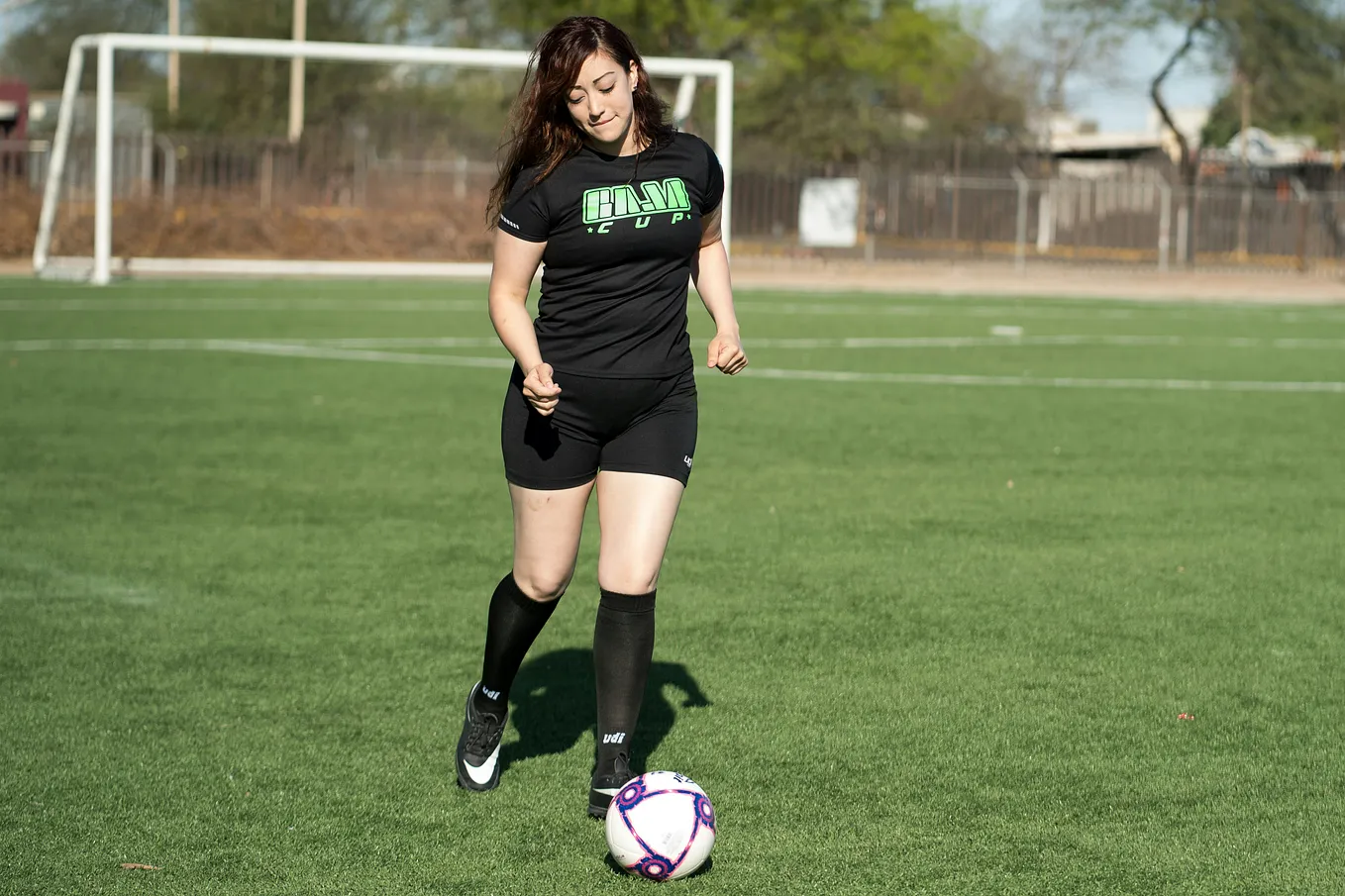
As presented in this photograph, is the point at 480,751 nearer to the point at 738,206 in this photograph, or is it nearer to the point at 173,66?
the point at 738,206

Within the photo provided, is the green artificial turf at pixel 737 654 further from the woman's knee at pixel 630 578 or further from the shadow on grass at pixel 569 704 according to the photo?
the woman's knee at pixel 630 578

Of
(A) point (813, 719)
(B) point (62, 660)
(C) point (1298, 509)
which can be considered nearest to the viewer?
(A) point (813, 719)

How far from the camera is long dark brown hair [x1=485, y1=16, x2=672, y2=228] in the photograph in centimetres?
425

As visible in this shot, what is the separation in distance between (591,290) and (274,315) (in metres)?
18.2

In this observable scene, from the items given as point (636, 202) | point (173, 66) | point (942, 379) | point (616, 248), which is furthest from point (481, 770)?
point (173, 66)

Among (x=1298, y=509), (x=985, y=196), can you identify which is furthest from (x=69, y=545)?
(x=985, y=196)

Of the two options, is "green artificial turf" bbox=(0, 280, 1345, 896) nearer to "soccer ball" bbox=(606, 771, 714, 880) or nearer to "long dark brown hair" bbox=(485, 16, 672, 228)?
"soccer ball" bbox=(606, 771, 714, 880)

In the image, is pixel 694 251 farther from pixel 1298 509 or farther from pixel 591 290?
pixel 1298 509

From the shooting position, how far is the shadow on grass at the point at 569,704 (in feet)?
16.5

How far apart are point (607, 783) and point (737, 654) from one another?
→ 1703 mm

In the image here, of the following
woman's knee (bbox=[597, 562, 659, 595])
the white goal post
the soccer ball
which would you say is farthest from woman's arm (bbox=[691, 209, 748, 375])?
the white goal post

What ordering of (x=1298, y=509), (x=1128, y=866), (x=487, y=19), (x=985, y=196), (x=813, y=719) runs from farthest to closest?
1. (x=487, y=19)
2. (x=985, y=196)
3. (x=1298, y=509)
4. (x=813, y=719)
5. (x=1128, y=866)

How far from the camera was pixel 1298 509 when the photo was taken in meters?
8.94

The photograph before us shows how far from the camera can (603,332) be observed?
440 centimetres
